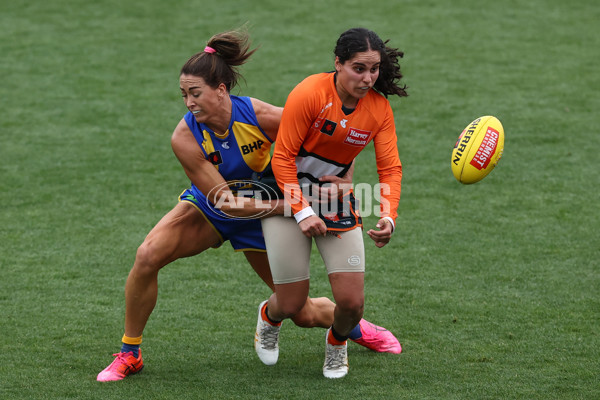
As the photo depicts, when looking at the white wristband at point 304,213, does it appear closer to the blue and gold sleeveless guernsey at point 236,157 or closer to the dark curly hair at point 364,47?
the blue and gold sleeveless guernsey at point 236,157

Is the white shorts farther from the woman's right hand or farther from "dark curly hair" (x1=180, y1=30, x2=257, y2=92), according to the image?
"dark curly hair" (x1=180, y1=30, x2=257, y2=92)

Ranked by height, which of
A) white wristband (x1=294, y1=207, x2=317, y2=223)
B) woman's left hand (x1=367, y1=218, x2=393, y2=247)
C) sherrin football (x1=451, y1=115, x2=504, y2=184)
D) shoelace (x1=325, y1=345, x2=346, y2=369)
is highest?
sherrin football (x1=451, y1=115, x2=504, y2=184)

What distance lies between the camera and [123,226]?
787 centimetres

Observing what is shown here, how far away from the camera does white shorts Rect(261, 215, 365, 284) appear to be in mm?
4836

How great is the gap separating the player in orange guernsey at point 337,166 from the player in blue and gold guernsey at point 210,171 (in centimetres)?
18

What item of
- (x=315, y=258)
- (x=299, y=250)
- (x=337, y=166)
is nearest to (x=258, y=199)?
(x=299, y=250)

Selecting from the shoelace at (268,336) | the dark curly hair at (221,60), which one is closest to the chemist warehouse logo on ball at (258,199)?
the dark curly hair at (221,60)

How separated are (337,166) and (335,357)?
1.17 meters

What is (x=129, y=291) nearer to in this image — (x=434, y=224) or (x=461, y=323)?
(x=461, y=323)

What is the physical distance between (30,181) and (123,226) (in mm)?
1634

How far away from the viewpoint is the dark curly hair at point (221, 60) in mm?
4801

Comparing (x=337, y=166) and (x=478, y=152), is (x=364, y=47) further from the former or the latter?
(x=478, y=152)

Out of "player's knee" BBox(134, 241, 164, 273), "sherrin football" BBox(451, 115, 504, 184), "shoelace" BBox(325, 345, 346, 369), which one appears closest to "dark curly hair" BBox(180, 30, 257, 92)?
"player's knee" BBox(134, 241, 164, 273)

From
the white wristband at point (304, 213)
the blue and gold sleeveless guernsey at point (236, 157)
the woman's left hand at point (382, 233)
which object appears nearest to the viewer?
the woman's left hand at point (382, 233)
